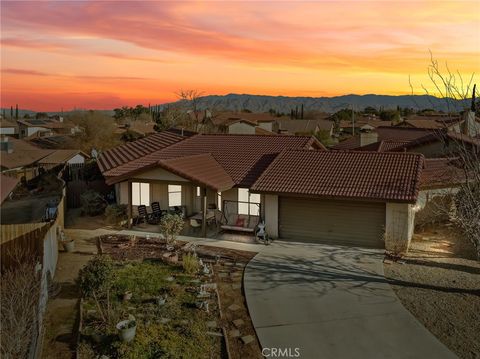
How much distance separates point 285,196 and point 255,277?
5579 millimetres

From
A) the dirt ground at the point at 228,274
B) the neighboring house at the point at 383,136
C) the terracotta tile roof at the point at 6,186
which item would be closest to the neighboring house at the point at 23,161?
the dirt ground at the point at 228,274

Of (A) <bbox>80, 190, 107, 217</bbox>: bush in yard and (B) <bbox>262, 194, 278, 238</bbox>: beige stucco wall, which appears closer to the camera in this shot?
(B) <bbox>262, 194, 278, 238</bbox>: beige stucco wall

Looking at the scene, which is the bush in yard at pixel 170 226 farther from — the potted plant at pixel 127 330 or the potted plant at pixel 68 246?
the potted plant at pixel 127 330

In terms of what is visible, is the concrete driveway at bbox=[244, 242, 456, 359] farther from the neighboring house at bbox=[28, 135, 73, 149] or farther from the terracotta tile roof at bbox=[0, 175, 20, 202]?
the neighboring house at bbox=[28, 135, 73, 149]

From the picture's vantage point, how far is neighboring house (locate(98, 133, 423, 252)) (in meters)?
17.6

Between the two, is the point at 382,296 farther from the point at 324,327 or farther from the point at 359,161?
the point at 359,161

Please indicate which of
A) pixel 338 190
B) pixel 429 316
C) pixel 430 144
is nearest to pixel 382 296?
pixel 429 316

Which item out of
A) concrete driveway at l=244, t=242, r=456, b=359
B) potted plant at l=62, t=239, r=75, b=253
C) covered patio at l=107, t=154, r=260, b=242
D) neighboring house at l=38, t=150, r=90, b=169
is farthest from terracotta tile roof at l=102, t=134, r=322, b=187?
neighboring house at l=38, t=150, r=90, b=169

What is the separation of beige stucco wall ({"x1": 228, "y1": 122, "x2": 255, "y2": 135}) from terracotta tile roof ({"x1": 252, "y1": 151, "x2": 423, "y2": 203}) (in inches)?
2019

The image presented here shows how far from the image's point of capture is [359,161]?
20.5 m

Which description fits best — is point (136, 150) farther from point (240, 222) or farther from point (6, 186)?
point (6, 186)

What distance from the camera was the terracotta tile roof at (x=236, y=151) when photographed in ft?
73.2

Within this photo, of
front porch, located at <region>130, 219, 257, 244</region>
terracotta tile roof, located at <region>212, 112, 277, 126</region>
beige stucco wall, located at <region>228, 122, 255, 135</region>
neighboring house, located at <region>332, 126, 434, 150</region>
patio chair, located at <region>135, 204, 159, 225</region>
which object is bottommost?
front porch, located at <region>130, 219, 257, 244</region>

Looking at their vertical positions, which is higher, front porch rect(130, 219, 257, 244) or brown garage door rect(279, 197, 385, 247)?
brown garage door rect(279, 197, 385, 247)
